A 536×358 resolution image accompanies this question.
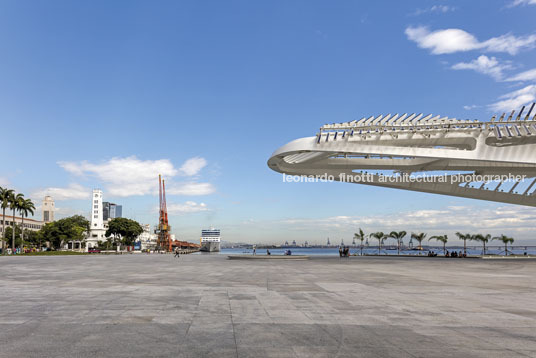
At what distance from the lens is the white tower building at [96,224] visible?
164375mm

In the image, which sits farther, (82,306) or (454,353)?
(82,306)

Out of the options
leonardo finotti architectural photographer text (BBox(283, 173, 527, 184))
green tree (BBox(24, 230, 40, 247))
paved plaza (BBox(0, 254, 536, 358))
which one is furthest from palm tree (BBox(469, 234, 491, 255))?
green tree (BBox(24, 230, 40, 247))

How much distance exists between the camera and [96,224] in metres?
172

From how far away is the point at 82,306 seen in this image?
10117 mm

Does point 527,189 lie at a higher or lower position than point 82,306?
higher

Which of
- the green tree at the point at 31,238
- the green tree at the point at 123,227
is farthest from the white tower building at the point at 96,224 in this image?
the green tree at the point at 123,227

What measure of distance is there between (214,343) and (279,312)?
3.02 m

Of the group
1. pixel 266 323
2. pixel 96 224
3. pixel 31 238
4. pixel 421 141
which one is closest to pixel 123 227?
pixel 31 238

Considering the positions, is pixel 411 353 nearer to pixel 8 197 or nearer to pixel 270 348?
pixel 270 348

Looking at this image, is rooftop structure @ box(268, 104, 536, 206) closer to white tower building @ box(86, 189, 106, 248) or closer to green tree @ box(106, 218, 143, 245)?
green tree @ box(106, 218, 143, 245)

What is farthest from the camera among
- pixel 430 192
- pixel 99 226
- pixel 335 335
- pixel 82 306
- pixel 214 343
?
pixel 99 226

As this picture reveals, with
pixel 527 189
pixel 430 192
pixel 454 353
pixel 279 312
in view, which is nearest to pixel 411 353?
pixel 454 353

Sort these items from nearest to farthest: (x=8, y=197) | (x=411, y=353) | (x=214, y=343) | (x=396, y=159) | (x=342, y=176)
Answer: (x=411, y=353)
(x=214, y=343)
(x=396, y=159)
(x=342, y=176)
(x=8, y=197)

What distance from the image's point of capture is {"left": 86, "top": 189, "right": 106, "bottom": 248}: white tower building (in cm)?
16438
